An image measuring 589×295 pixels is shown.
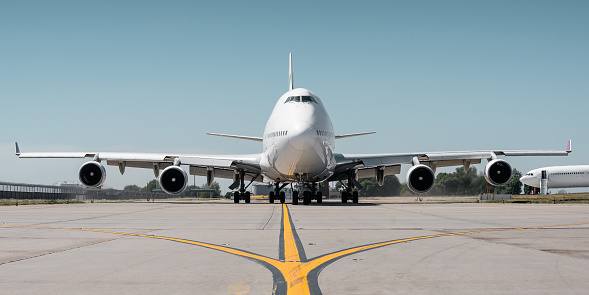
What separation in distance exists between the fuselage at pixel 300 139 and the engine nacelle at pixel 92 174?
33.1ft

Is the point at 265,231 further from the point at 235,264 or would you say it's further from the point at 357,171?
the point at 357,171

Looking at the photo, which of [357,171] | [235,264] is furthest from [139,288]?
[357,171]

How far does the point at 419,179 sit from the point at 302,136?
26.2ft

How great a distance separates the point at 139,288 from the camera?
5238 millimetres

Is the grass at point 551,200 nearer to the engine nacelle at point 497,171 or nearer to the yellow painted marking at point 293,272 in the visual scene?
the engine nacelle at point 497,171

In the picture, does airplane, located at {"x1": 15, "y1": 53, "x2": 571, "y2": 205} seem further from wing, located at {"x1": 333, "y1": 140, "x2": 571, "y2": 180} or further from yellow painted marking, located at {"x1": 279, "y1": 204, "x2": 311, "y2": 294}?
yellow painted marking, located at {"x1": 279, "y1": 204, "x2": 311, "y2": 294}

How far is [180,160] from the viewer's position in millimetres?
31703

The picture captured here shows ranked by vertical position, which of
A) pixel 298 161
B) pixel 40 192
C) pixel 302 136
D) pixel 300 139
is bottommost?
pixel 40 192

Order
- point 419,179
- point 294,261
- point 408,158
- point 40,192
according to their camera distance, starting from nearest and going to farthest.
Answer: point 294,261
point 419,179
point 408,158
point 40,192

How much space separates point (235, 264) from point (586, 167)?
68.6 m

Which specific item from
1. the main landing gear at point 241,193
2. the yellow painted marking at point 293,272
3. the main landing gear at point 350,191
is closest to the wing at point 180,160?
the main landing gear at point 241,193

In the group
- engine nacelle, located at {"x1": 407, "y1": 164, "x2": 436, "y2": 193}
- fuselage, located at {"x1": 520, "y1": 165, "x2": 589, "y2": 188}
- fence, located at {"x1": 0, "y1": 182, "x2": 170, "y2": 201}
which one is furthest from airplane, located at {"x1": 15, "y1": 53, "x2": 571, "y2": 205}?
fuselage, located at {"x1": 520, "y1": 165, "x2": 589, "y2": 188}

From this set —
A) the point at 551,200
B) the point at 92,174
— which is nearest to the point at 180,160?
the point at 92,174

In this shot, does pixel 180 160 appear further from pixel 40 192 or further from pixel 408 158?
pixel 40 192
